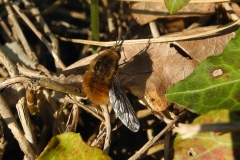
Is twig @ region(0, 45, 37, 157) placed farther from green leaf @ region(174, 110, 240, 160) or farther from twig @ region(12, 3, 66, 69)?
green leaf @ region(174, 110, 240, 160)

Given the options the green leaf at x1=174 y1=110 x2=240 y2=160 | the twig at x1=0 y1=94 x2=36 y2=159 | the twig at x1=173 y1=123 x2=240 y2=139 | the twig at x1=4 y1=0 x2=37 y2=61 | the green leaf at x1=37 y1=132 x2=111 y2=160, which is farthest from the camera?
the twig at x1=4 y1=0 x2=37 y2=61

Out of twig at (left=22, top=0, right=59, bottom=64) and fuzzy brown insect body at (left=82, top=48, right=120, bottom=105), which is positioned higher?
twig at (left=22, top=0, right=59, bottom=64)

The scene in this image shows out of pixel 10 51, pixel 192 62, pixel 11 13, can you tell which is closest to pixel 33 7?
pixel 11 13

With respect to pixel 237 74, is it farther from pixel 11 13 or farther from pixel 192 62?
pixel 11 13

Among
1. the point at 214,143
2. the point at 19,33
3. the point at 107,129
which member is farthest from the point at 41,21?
the point at 214,143

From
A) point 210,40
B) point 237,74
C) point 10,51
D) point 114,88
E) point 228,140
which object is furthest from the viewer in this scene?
point 10,51

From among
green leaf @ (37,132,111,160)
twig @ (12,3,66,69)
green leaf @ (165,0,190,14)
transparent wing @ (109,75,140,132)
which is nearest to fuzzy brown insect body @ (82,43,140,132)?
transparent wing @ (109,75,140,132)

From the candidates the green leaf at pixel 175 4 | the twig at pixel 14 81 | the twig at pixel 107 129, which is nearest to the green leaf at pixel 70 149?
the twig at pixel 107 129
